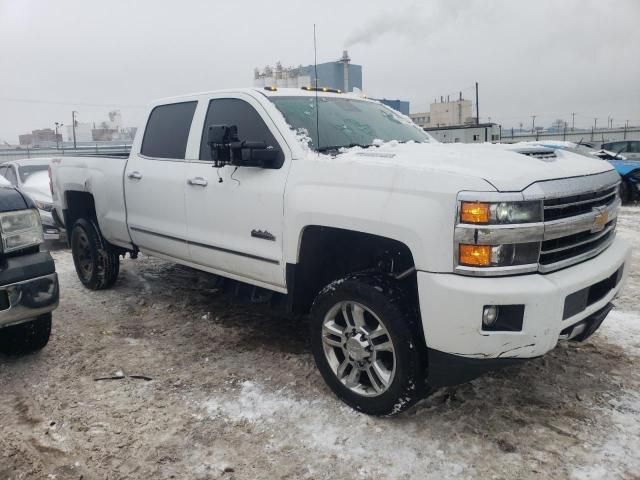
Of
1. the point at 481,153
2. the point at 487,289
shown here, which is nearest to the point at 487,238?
the point at 487,289

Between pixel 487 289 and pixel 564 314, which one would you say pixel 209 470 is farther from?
pixel 564 314

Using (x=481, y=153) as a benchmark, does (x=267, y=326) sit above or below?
below

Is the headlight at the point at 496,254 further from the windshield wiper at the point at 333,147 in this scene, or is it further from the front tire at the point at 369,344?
the windshield wiper at the point at 333,147

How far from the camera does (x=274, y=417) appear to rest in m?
3.22

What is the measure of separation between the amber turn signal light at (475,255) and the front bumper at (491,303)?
0.25 feet

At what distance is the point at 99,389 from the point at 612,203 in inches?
138

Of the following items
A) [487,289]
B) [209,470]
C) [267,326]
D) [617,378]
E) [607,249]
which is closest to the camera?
[487,289]

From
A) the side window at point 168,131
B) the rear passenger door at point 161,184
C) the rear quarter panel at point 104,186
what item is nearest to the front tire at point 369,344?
the rear passenger door at point 161,184

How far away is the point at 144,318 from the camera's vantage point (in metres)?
5.06

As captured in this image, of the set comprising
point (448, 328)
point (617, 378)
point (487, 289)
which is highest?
point (487, 289)

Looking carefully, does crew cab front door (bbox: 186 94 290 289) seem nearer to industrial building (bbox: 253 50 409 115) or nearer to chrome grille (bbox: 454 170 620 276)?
chrome grille (bbox: 454 170 620 276)

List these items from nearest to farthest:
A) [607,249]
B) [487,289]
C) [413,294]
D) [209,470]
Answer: [487,289], [209,470], [413,294], [607,249]

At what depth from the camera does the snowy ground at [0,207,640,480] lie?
2.74 m

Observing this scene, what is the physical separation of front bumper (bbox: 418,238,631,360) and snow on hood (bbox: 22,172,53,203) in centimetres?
783
